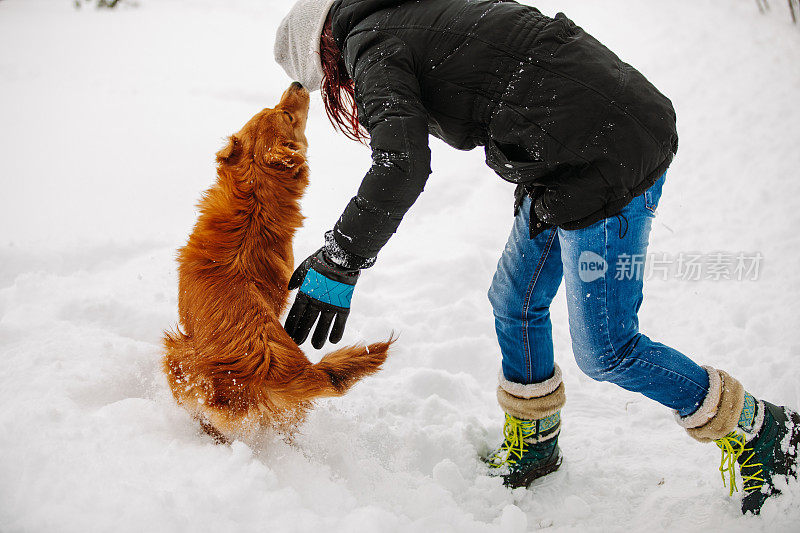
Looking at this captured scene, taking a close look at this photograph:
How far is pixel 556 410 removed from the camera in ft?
6.37

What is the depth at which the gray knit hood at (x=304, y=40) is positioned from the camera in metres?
1.54

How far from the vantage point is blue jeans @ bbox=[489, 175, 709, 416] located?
1.46 m

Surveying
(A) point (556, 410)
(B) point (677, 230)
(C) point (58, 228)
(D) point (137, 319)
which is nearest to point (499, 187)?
(B) point (677, 230)

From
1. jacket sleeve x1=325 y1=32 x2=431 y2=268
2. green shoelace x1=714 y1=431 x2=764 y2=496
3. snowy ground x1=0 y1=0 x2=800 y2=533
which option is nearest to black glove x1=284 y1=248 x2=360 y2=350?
jacket sleeve x1=325 y1=32 x2=431 y2=268

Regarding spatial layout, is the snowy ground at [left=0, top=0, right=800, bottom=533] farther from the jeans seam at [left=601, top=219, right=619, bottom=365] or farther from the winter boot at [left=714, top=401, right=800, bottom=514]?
the jeans seam at [left=601, top=219, right=619, bottom=365]

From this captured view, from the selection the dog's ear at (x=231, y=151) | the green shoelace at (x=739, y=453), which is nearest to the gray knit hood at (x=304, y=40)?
the dog's ear at (x=231, y=151)

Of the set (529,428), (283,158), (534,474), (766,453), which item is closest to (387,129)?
(283,158)

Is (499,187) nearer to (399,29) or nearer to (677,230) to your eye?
(677,230)

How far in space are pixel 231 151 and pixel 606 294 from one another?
5.19ft

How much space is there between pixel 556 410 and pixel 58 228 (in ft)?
10.0

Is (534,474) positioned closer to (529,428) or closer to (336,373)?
(529,428)

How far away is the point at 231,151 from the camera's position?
2.15 metres

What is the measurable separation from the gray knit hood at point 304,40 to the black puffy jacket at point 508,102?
156 mm
